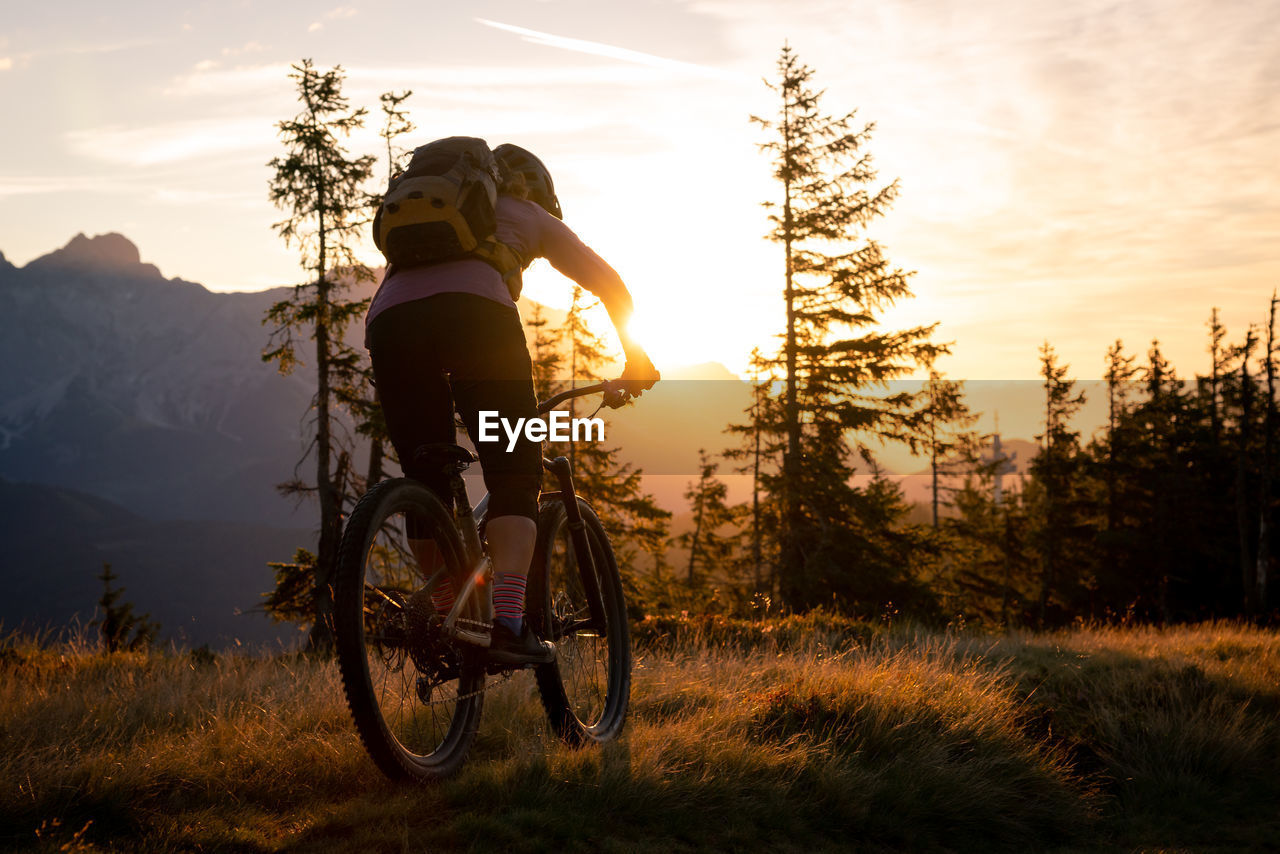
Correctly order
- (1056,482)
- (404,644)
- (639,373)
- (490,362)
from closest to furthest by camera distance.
A: (404,644)
(490,362)
(639,373)
(1056,482)

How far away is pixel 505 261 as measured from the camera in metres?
3.29

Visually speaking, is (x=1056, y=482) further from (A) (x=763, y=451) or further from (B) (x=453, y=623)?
(B) (x=453, y=623)

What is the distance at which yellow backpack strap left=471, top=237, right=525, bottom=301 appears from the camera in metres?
3.21

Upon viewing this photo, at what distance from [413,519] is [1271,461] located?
141ft

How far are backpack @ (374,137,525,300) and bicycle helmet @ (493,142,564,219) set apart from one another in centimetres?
27

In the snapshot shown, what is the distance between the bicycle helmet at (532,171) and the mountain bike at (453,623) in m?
0.80

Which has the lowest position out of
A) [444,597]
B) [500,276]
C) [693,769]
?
[693,769]

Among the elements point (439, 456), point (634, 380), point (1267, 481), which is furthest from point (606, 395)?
point (1267, 481)

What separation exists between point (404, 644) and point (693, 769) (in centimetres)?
136

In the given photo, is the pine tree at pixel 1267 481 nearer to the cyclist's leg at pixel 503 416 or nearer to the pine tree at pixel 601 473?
the pine tree at pixel 601 473

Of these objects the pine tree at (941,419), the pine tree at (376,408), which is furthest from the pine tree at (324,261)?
the pine tree at (941,419)

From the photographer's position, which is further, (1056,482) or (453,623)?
(1056,482)

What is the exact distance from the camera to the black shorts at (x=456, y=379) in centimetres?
313

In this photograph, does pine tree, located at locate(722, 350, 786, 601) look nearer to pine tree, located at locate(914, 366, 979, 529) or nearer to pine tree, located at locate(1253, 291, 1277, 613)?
pine tree, located at locate(914, 366, 979, 529)
